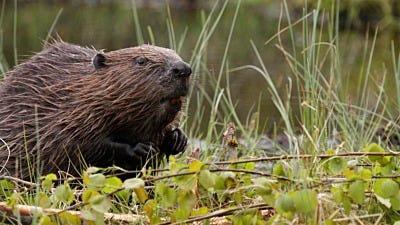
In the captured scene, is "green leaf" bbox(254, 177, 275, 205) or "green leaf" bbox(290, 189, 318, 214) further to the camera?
"green leaf" bbox(254, 177, 275, 205)

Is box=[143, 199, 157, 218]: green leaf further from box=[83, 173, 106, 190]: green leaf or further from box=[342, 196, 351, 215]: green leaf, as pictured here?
box=[342, 196, 351, 215]: green leaf

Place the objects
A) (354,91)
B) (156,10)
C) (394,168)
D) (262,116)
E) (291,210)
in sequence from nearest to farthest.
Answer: (291,210), (394,168), (262,116), (354,91), (156,10)

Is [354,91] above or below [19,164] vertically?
below

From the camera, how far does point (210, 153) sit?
4301mm

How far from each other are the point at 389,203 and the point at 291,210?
370 mm

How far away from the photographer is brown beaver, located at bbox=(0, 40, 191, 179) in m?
3.44

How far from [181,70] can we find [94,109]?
0.41 metres

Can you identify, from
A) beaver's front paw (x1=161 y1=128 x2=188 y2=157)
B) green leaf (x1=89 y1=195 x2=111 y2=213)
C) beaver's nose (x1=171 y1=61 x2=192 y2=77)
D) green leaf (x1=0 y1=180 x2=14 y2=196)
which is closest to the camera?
green leaf (x1=89 y1=195 x2=111 y2=213)

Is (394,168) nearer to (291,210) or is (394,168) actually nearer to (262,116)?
(291,210)

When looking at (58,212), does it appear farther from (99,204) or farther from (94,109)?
(94,109)

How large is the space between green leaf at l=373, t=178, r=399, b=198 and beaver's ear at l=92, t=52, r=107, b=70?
1.32 m

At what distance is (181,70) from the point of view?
11.0 feet

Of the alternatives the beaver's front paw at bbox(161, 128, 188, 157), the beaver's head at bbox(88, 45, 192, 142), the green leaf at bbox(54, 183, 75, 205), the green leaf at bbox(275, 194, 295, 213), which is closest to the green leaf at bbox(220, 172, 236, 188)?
the green leaf at bbox(275, 194, 295, 213)

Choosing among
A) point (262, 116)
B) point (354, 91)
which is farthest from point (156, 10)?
point (262, 116)
